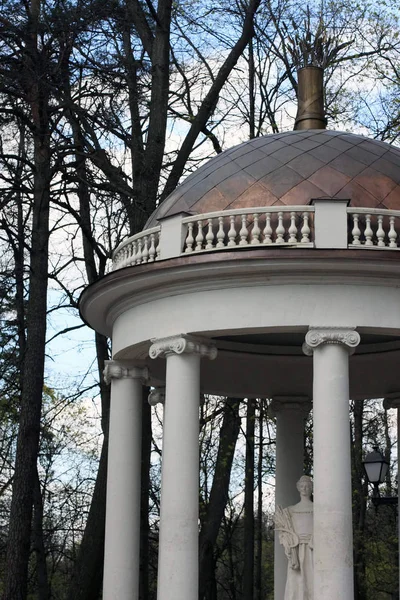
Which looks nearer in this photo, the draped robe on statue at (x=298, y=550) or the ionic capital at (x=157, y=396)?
the draped robe on statue at (x=298, y=550)

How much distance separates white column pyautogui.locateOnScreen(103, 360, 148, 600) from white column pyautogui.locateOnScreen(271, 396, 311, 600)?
3.86 m

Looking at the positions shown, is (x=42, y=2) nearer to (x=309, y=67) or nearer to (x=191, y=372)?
(x=309, y=67)

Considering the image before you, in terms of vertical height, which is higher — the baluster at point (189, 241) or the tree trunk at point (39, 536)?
the baluster at point (189, 241)

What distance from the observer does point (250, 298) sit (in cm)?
1717

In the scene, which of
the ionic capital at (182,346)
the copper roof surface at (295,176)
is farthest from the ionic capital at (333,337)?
the copper roof surface at (295,176)

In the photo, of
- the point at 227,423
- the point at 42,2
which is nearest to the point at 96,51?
the point at 42,2

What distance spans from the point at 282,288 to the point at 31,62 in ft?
34.7

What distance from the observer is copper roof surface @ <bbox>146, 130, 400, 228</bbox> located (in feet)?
61.0

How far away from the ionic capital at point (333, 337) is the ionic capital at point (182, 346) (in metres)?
1.77

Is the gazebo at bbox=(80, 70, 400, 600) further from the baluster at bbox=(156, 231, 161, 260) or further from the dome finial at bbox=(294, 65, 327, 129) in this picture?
the dome finial at bbox=(294, 65, 327, 129)

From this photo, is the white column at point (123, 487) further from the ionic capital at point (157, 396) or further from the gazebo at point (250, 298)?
the ionic capital at point (157, 396)

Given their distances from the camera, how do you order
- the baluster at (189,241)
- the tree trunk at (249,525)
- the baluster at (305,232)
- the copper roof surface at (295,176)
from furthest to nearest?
the tree trunk at (249,525)
the copper roof surface at (295,176)
the baluster at (189,241)
the baluster at (305,232)

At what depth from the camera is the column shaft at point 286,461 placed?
2202 cm

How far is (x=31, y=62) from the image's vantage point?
Answer: 82.2ft
